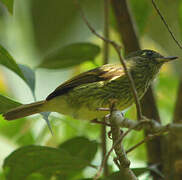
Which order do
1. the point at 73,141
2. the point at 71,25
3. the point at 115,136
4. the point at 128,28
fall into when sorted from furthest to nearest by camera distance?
the point at 71,25 < the point at 128,28 < the point at 73,141 < the point at 115,136

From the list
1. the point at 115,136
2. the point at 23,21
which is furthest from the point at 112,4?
the point at 23,21

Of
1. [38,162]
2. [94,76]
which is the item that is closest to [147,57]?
[94,76]

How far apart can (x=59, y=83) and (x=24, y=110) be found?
4.45ft

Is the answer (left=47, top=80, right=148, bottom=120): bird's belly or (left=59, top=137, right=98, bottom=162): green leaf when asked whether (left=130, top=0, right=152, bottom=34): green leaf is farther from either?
(left=59, top=137, right=98, bottom=162): green leaf

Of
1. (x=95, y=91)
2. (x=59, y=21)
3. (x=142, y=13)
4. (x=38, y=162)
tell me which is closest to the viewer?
(x=38, y=162)

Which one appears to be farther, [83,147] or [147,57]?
[147,57]

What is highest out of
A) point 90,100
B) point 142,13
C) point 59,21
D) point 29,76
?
point 59,21

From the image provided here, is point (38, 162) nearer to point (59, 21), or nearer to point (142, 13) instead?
point (142, 13)

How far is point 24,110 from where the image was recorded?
2.76m

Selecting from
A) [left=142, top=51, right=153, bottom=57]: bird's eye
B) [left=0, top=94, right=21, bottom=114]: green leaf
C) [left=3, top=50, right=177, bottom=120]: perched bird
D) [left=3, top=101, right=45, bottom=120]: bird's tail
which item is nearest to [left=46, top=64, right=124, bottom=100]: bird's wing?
[left=3, top=50, right=177, bottom=120]: perched bird

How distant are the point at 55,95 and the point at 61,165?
1.44ft

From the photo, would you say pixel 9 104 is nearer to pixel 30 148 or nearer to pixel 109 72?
pixel 30 148

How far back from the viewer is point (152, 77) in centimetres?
284

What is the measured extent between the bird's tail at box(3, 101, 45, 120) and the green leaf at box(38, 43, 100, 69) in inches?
13.0
